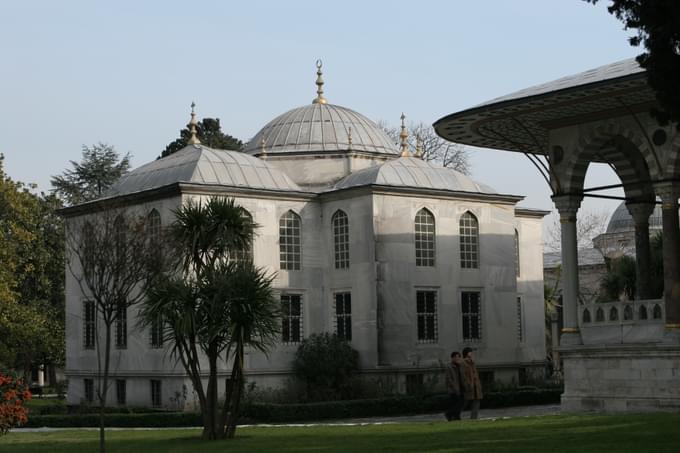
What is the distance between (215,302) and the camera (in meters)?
23.1

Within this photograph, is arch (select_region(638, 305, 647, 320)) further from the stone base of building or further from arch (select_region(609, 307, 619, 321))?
the stone base of building

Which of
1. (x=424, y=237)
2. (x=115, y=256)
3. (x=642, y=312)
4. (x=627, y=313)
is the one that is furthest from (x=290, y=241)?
(x=642, y=312)

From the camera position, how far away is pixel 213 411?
77.2 ft

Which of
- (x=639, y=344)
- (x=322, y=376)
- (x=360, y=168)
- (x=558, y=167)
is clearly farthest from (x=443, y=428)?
(x=360, y=168)

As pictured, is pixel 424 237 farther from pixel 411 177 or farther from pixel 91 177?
pixel 91 177

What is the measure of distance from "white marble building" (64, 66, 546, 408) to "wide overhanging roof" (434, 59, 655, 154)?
7.89 metres

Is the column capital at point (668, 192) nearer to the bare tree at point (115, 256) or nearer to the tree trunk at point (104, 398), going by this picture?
the bare tree at point (115, 256)

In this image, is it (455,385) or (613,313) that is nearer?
(455,385)

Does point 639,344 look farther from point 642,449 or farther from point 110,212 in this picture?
point 110,212

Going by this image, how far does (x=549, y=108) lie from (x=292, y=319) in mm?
14194

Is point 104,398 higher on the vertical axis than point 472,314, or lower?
lower

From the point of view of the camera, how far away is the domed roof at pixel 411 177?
39812 millimetres

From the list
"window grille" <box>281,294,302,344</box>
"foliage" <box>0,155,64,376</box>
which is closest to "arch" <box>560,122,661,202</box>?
"window grille" <box>281,294,302,344</box>

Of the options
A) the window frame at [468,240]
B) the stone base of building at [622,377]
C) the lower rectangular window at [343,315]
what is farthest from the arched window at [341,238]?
the stone base of building at [622,377]
